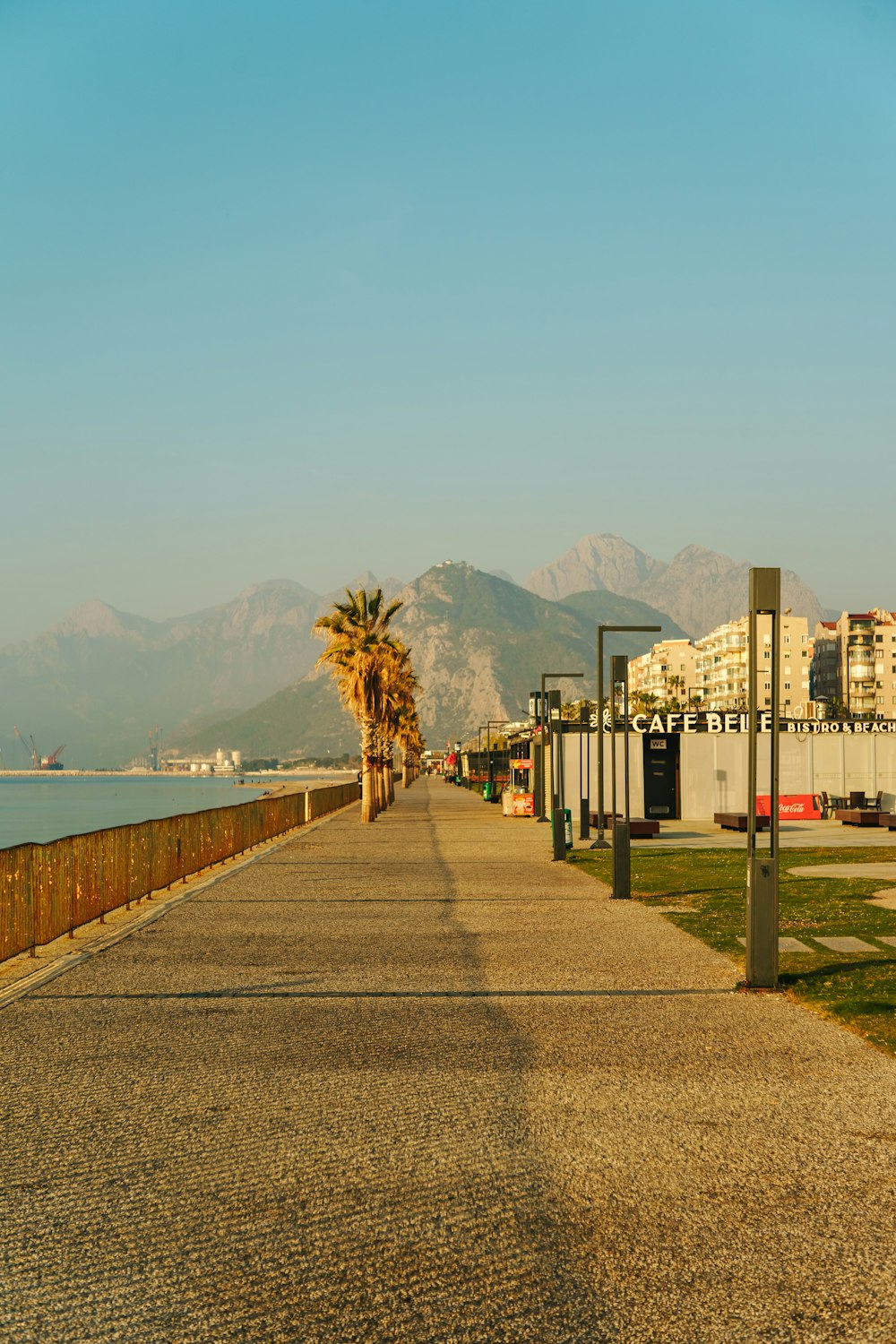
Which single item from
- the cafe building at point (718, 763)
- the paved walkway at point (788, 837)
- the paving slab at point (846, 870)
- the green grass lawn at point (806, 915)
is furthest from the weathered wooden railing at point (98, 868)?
the cafe building at point (718, 763)

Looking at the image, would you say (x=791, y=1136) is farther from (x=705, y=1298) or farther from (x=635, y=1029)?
(x=635, y=1029)

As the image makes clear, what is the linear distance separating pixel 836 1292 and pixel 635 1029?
17.5 feet

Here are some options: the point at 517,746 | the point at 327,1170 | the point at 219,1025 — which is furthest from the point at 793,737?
the point at 327,1170

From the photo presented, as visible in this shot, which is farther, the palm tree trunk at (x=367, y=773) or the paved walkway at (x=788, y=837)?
Answer: the palm tree trunk at (x=367, y=773)

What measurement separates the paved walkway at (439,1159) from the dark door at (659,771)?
1502 inches

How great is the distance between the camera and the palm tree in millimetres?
57344

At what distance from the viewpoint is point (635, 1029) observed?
10.6m

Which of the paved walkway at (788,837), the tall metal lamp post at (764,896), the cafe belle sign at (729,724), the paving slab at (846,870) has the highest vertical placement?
the cafe belle sign at (729,724)

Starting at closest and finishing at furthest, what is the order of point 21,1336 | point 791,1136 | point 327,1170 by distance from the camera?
point 21,1336, point 327,1170, point 791,1136

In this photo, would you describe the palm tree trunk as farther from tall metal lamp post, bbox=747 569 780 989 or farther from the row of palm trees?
tall metal lamp post, bbox=747 569 780 989

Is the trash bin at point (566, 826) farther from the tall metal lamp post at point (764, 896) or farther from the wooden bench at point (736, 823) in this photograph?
the tall metal lamp post at point (764, 896)

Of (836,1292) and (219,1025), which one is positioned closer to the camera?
(836,1292)

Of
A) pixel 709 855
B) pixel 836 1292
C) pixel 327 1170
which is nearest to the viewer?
pixel 836 1292

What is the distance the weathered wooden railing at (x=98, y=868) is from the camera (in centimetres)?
1468
